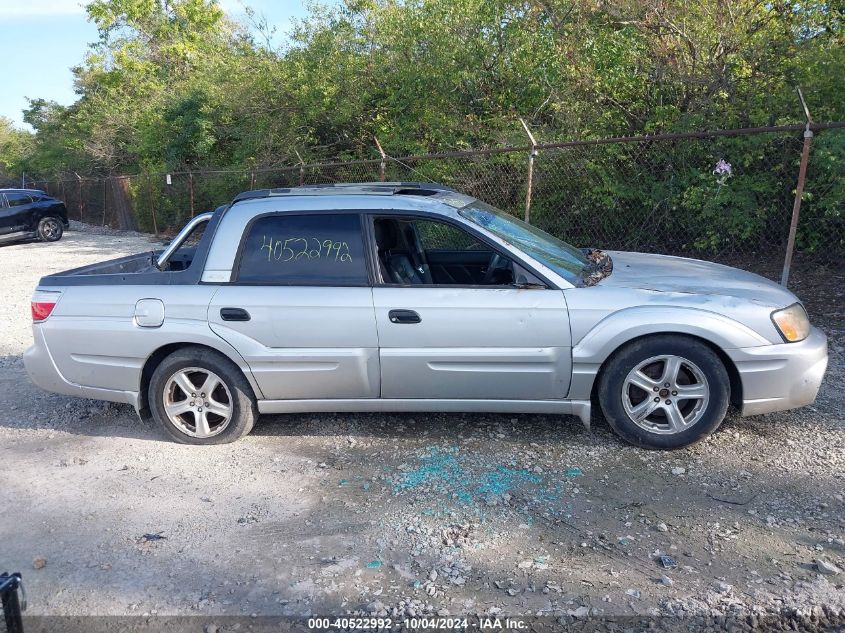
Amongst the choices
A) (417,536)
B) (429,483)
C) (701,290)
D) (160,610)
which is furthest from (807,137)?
(160,610)

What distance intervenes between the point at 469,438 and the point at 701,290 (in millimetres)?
1717

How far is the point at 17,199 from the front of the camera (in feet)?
61.5

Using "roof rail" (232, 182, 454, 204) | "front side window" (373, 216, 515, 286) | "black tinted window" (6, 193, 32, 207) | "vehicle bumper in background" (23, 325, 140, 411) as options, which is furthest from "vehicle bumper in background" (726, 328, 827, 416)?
"black tinted window" (6, 193, 32, 207)

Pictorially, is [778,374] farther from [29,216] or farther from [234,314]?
[29,216]

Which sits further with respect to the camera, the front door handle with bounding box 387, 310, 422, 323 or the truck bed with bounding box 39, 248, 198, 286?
the truck bed with bounding box 39, 248, 198, 286

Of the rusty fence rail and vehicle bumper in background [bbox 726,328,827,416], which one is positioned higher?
the rusty fence rail

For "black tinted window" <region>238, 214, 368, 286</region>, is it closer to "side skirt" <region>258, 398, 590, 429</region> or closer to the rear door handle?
the rear door handle

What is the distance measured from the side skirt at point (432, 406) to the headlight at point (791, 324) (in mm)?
1195

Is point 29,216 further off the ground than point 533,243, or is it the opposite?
point 29,216

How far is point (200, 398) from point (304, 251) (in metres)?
1.20

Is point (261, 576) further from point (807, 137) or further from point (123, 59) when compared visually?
point (123, 59)

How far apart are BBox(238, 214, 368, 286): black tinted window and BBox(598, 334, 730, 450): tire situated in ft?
5.64

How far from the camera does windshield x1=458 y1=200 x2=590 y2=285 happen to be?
438 cm

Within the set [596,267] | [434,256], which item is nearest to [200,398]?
[434,256]
